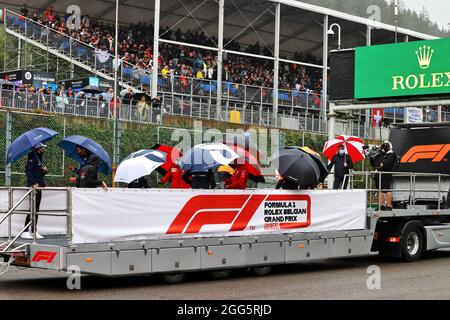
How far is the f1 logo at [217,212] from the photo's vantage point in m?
12.7

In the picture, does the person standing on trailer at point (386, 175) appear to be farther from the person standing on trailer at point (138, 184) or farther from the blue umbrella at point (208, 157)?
the person standing on trailer at point (138, 184)

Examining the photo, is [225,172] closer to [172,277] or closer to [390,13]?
[172,277]

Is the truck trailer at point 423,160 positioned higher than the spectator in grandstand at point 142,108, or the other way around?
the spectator in grandstand at point 142,108

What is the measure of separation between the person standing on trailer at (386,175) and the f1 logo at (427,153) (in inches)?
43.6

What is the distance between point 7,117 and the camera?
21.2 m

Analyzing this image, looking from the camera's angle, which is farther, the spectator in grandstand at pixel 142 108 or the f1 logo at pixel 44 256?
the spectator in grandstand at pixel 142 108

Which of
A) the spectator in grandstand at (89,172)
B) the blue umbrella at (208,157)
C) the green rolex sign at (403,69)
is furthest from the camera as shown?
the green rolex sign at (403,69)

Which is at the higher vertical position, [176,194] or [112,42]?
[112,42]

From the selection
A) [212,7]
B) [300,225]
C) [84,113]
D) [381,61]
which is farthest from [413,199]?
[212,7]

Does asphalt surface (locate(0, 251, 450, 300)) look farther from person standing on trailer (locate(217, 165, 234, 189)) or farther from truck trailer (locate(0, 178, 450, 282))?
person standing on trailer (locate(217, 165, 234, 189))

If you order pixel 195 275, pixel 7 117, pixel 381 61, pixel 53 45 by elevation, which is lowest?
pixel 195 275

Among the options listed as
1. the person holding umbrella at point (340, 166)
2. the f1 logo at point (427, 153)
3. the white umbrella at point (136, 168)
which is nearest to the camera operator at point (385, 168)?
the person holding umbrella at point (340, 166)
